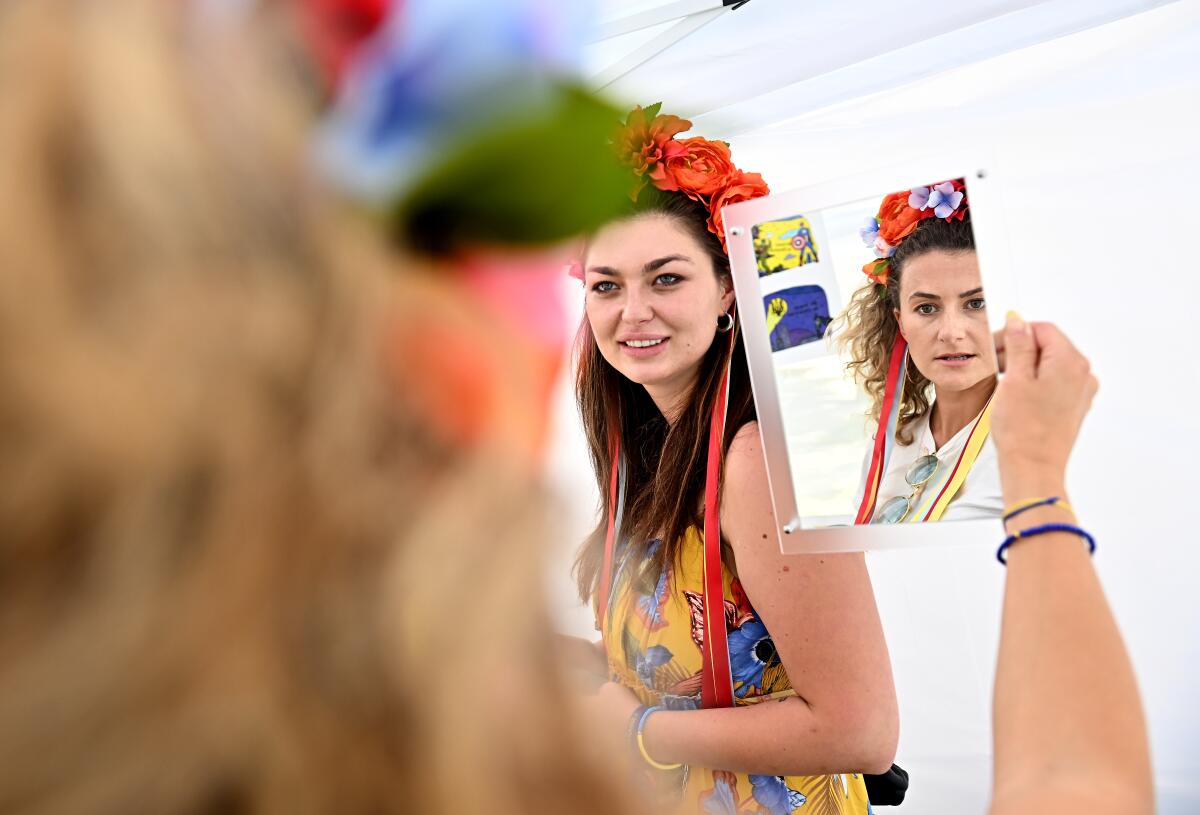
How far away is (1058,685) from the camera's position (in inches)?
23.5

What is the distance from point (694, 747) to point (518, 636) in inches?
37.5

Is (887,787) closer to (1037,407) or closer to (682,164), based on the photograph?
(1037,407)

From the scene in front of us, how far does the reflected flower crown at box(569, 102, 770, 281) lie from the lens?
4.37ft

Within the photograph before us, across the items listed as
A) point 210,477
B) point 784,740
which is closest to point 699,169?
point 784,740

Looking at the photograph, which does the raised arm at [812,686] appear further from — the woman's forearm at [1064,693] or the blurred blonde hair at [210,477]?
the blurred blonde hair at [210,477]

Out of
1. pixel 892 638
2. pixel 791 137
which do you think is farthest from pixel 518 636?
pixel 892 638

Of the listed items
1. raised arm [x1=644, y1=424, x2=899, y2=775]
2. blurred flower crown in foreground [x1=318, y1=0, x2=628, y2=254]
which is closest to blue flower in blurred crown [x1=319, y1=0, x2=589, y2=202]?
blurred flower crown in foreground [x1=318, y1=0, x2=628, y2=254]

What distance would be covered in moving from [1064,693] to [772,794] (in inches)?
29.6

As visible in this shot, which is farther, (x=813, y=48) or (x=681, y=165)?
(x=813, y=48)

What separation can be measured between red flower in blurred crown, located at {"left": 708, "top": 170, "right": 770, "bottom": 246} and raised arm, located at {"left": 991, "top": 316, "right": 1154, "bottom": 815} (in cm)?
67

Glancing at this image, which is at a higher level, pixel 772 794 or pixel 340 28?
pixel 340 28

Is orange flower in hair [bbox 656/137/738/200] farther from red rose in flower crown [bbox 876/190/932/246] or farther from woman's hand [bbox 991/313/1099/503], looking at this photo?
woman's hand [bbox 991/313/1099/503]

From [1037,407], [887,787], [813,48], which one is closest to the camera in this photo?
[1037,407]

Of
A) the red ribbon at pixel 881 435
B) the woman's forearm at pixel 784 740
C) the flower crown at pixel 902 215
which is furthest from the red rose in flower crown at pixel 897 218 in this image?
the woman's forearm at pixel 784 740
